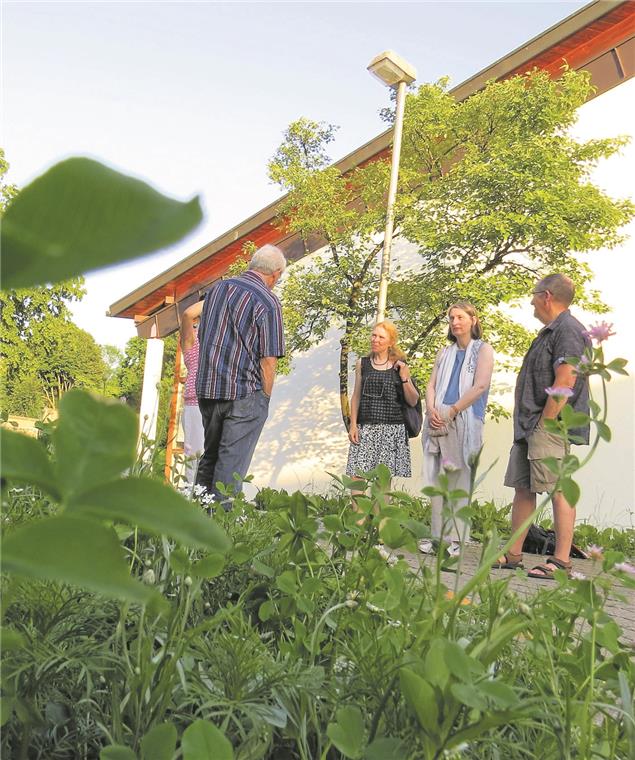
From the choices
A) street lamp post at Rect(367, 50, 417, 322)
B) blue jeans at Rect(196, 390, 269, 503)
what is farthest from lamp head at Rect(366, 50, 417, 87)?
blue jeans at Rect(196, 390, 269, 503)

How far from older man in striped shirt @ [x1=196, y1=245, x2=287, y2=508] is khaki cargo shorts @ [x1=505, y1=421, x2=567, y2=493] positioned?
1.53 metres

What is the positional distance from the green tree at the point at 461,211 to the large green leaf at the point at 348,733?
8190mm

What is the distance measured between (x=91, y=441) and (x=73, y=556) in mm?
38

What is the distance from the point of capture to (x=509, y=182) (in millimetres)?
9086

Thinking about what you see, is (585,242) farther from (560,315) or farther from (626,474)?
(560,315)

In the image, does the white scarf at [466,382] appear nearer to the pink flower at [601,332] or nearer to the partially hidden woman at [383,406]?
the partially hidden woman at [383,406]

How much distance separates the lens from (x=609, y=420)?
32.3ft

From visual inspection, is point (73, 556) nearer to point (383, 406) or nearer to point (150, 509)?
point (150, 509)

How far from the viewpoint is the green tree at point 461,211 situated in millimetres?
8969

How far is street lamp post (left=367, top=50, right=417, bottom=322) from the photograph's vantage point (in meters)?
9.10

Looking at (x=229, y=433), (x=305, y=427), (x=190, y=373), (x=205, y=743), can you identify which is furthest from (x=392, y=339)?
(x=305, y=427)

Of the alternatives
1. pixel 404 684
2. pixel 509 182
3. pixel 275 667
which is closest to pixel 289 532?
pixel 275 667

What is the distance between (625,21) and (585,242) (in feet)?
11.9

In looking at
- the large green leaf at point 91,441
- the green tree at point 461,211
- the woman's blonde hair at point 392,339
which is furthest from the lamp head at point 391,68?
the large green leaf at point 91,441
